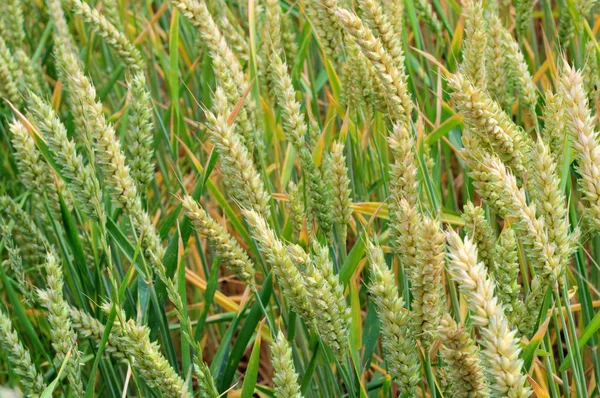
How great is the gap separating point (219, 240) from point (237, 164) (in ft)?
0.40

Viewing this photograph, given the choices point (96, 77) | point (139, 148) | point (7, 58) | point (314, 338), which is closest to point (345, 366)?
point (314, 338)

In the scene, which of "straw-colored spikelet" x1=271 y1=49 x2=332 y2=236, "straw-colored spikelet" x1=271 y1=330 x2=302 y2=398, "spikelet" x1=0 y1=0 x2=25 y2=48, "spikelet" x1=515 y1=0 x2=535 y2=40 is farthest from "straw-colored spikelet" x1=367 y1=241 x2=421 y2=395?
"spikelet" x1=0 y1=0 x2=25 y2=48

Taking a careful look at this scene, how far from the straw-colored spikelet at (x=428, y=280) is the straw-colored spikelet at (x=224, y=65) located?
0.45m

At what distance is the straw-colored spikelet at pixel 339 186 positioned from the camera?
3.90 ft

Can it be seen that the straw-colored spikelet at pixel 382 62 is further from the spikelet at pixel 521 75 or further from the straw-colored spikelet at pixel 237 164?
the spikelet at pixel 521 75

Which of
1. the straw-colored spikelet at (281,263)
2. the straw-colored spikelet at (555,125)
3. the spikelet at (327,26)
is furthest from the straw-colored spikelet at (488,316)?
the spikelet at (327,26)

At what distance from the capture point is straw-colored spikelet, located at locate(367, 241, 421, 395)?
971 millimetres

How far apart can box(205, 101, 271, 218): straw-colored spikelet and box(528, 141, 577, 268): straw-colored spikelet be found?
39cm

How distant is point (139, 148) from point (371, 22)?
410 mm

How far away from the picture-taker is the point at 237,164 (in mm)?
1126

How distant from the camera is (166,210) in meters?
2.02

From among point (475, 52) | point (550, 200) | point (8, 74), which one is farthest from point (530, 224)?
point (8, 74)

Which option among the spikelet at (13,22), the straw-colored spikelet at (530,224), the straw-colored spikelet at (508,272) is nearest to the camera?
the straw-colored spikelet at (530,224)

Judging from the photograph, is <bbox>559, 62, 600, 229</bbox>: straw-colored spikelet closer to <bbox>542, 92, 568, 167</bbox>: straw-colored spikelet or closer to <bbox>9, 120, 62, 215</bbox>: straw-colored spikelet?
<bbox>542, 92, 568, 167</bbox>: straw-colored spikelet
